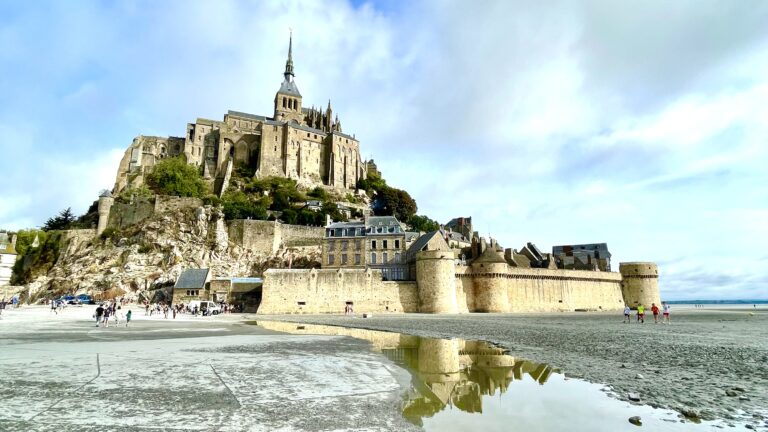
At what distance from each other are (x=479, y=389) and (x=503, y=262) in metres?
32.8

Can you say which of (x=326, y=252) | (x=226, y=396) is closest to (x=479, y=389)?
(x=226, y=396)

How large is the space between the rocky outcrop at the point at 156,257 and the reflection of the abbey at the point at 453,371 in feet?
109

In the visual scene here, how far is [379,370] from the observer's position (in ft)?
33.4

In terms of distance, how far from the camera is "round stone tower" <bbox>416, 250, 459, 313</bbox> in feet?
121

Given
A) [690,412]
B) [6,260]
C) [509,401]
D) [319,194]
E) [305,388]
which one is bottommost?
[509,401]

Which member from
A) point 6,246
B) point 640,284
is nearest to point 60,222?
point 6,246

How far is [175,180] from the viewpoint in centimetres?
6259

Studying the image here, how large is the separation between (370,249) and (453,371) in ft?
109

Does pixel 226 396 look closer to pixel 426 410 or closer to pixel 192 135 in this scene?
pixel 426 410

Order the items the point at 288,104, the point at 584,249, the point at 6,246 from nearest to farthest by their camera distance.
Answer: the point at 6,246, the point at 584,249, the point at 288,104

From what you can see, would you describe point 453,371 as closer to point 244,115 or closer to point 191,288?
point 191,288

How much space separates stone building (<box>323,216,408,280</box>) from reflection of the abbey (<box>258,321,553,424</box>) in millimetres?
26154

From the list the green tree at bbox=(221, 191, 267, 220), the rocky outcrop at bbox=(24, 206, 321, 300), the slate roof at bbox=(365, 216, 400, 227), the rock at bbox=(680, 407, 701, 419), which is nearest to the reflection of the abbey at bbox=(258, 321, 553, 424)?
the rock at bbox=(680, 407, 701, 419)

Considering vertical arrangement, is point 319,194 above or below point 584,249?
above
